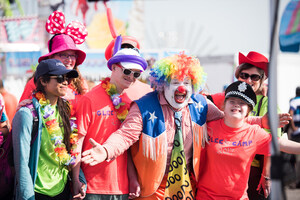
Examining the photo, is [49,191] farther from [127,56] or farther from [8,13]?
[8,13]

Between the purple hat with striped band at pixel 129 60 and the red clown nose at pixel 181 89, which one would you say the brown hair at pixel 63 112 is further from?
the red clown nose at pixel 181 89

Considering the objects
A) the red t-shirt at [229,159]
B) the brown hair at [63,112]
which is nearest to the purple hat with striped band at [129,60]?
the brown hair at [63,112]

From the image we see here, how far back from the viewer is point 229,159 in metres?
2.65

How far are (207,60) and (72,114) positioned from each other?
31.3 ft

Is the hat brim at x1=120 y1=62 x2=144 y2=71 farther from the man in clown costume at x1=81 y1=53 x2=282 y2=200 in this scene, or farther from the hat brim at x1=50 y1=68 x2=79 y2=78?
the hat brim at x1=50 y1=68 x2=79 y2=78

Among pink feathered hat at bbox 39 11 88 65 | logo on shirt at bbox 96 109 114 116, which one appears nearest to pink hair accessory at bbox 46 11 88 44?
pink feathered hat at bbox 39 11 88 65

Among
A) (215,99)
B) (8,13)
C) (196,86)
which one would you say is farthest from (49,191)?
(8,13)

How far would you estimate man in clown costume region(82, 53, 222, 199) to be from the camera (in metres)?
2.64

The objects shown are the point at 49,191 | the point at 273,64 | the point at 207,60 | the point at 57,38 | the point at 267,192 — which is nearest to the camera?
the point at 273,64

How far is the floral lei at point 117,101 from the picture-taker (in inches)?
111

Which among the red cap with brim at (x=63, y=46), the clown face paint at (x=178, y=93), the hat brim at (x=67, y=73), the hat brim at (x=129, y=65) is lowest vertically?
the clown face paint at (x=178, y=93)

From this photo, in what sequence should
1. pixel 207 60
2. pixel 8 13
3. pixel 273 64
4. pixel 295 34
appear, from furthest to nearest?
pixel 8 13, pixel 207 60, pixel 295 34, pixel 273 64

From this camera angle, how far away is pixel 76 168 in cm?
272

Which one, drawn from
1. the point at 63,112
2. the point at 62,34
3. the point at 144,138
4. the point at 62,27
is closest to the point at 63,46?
the point at 62,34
